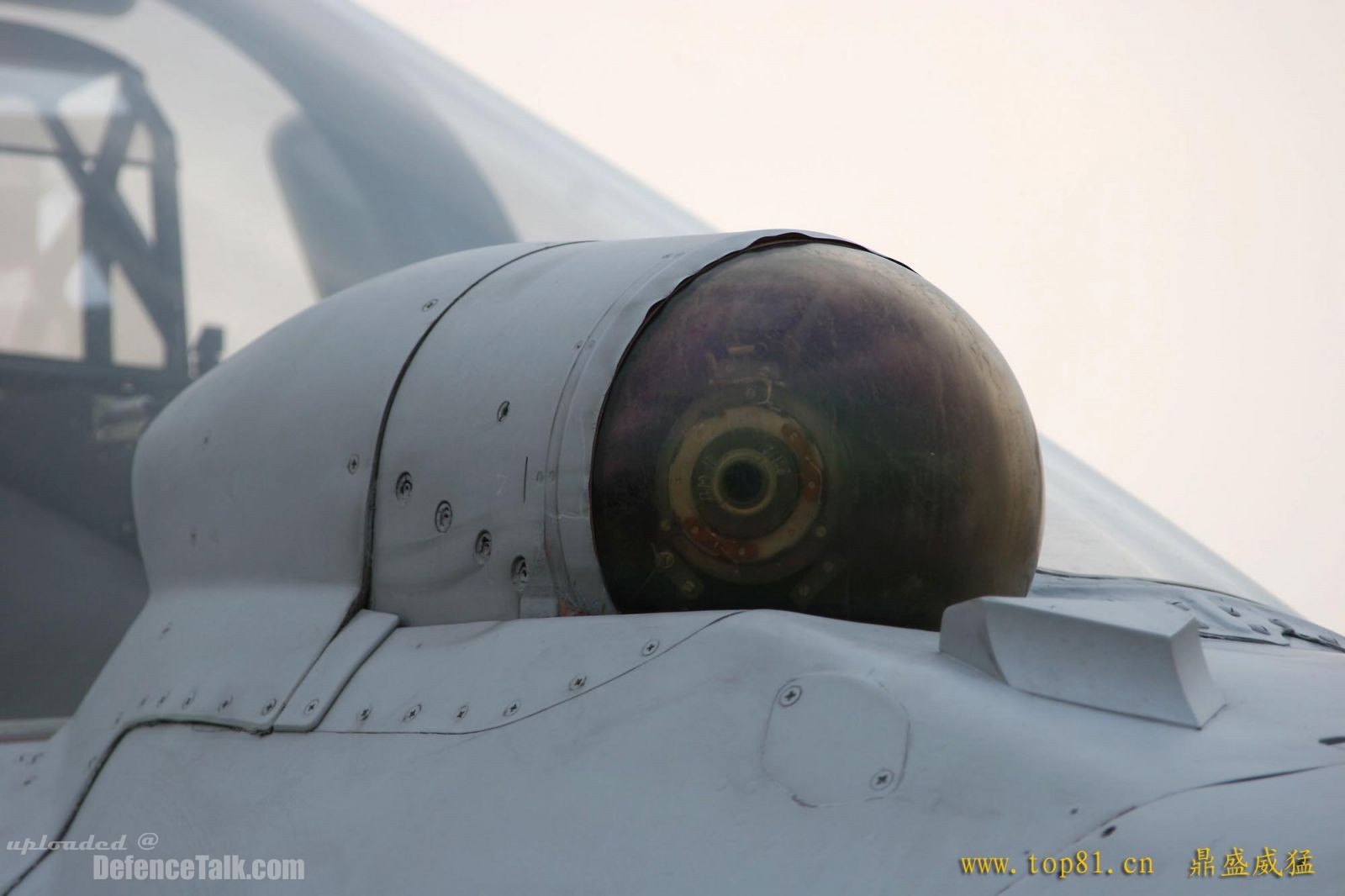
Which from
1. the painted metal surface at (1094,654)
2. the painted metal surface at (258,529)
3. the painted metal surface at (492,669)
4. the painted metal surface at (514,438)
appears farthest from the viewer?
the painted metal surface at (258,529)

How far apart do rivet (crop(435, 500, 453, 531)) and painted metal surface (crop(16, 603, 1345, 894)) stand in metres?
0.12

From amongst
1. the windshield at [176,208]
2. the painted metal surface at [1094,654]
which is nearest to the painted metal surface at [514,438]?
the painted metal surface at [1094,654]

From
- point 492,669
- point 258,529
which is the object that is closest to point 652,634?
point 492,669

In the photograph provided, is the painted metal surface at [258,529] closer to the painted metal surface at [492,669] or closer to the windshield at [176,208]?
the painted metal surface at [492,669]

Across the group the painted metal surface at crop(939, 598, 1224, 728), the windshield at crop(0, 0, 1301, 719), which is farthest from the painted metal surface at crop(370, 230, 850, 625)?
the windshield at crop(0, 0, 1301, 719)

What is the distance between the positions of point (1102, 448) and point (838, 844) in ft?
7.89

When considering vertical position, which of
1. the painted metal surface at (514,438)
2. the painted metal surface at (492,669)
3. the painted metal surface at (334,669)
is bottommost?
the painted metal surface at (334,669)

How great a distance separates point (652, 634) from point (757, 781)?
0.21 meters

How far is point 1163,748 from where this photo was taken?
0.96 m

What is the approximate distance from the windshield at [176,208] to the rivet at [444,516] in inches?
43.6

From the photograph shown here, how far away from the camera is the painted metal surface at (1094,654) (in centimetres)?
102

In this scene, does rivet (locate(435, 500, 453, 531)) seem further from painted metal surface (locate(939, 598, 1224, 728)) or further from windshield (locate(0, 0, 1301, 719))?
windshield (locate(0, 0, 1301, 719))

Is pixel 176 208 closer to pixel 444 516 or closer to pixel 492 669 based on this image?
pixel 444 516

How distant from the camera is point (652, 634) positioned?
120 centimetres
